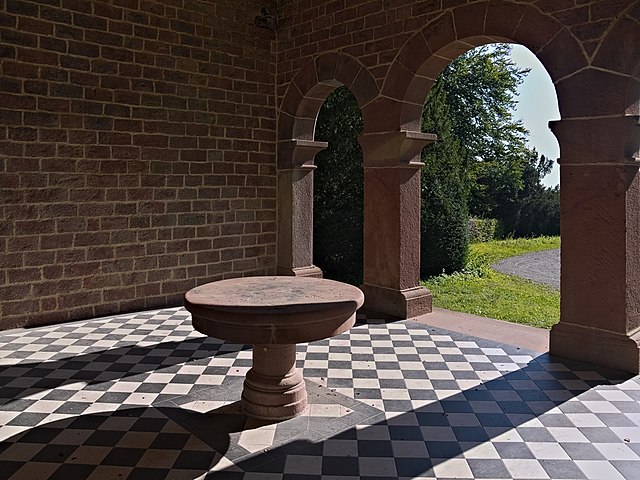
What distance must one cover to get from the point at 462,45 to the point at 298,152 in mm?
2444

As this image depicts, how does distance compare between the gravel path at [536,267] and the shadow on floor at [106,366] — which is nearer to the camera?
the shadow on floor at [106,366]

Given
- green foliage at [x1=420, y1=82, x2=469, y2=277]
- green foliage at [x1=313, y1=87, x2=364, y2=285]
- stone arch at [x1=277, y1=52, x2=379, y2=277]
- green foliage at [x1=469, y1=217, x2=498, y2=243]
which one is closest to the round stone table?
stone arch at [x1=277, y1=52, x2=379, y2=277]

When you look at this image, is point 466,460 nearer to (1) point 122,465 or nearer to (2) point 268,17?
(1) point 122,465

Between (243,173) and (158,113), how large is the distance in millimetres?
1249

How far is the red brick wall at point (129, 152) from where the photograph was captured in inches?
194

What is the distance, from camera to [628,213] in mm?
3779

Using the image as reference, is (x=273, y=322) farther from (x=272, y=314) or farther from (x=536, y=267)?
(x=536, y=267)

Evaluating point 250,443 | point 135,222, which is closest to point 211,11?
point 135,222

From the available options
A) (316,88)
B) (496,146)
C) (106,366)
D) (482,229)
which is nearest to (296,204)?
(316,88)

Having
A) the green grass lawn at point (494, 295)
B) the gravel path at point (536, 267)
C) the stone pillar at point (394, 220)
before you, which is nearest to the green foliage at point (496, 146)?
the gravel path at point (536, 267)

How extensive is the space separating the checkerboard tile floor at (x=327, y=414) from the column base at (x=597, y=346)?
0.13 meters

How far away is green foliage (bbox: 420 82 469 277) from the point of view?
8359 millimetres

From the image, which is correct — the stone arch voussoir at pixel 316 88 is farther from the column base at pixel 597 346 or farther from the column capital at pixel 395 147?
the column base at pixel 597 346

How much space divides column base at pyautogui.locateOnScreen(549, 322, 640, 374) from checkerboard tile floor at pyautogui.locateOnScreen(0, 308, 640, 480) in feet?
0.43
